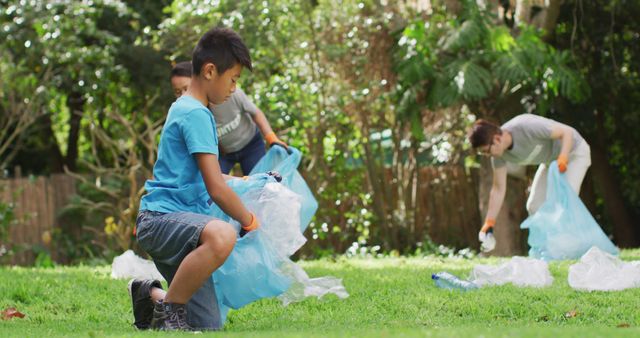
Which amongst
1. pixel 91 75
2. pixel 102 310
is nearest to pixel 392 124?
pixel 91 75

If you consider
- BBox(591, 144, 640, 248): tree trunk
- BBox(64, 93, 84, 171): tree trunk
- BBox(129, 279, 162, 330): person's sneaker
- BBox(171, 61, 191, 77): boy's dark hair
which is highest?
BBox(171, 61, 191, 77): boy's dark hair

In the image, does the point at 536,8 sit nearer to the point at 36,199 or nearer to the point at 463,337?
the point at 36,199

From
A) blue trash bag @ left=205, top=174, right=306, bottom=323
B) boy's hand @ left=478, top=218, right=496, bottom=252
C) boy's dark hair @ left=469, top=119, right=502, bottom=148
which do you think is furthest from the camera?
boy's hand @ left=478, top=218, right=496, bottom=252

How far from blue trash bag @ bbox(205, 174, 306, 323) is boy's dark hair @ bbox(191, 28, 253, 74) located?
69 cm

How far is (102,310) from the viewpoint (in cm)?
646

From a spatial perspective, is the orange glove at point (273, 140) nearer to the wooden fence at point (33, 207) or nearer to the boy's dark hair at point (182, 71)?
the boy's dark hair at point (182, 71)

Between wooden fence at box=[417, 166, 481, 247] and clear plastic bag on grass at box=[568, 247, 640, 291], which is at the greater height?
clear plastic bag on grass at box=[568, 247, 640, 291]

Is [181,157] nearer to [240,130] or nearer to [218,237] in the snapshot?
[218,237]

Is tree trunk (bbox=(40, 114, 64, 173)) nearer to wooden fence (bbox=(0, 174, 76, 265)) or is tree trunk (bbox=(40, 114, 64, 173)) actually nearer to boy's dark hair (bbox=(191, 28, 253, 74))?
wooden fence (bbox=(0, 174, 76, 265))

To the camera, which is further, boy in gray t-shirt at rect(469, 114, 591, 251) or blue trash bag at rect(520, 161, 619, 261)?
boy in gray t-shirt at rect(469, 114, 591, 251)

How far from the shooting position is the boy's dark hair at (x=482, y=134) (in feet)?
27.7

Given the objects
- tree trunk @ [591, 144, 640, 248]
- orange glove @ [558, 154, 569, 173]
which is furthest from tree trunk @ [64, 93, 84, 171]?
orange glove @ [558, 154, 569, 173]

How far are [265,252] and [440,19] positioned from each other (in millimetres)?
7903

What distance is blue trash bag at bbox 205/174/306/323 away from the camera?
5.16m
